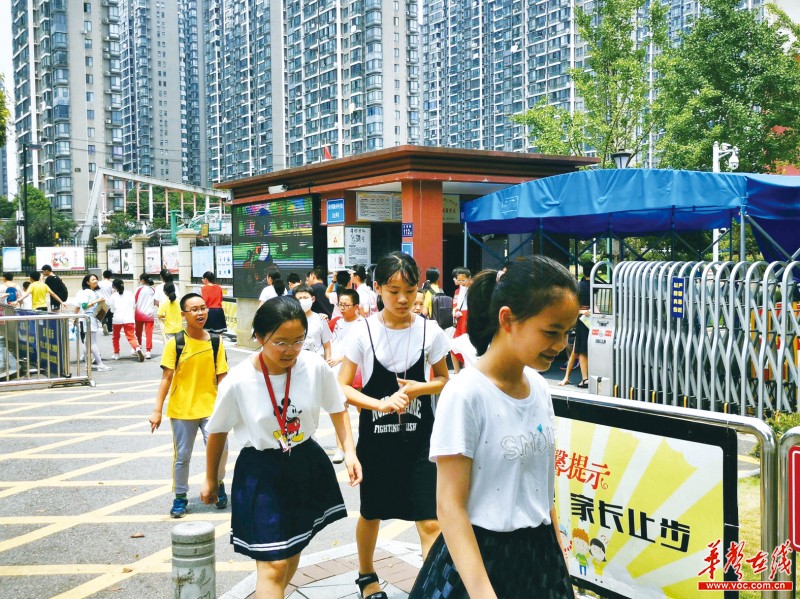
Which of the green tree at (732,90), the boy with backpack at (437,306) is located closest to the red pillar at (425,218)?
the boy with backpack at (437,306)

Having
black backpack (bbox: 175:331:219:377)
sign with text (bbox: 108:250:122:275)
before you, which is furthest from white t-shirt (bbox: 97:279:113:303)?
sign with text (bbox: 108:250:122:275)

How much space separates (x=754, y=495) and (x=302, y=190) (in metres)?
13.0

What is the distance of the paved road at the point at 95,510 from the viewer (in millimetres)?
4578

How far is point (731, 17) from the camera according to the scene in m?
25.5

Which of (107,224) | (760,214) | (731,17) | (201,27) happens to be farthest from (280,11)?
(760,214)

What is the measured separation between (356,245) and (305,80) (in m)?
90.8

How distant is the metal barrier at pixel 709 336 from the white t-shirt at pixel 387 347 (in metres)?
5.04

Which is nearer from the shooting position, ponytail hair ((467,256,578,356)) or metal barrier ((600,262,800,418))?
ponytail hair ((467,256,578,356))

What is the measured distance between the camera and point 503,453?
207 centimetres

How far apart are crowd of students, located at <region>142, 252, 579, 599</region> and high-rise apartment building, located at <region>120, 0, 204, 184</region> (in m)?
120

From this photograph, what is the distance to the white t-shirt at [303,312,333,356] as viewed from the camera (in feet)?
25.4

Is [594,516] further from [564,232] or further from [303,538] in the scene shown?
[564,232]

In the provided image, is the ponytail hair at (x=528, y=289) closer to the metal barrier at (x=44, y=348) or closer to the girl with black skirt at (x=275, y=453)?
the girl with black skirt at (x=275, y=453)

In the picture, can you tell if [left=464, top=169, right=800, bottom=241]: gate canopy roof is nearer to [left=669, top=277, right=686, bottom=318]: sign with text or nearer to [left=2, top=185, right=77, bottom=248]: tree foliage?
[left=669, top=277, right=686, bottom=318]: sign with text
